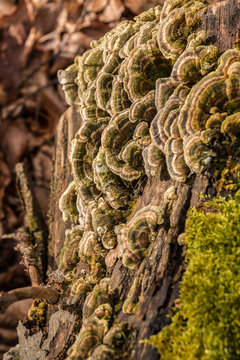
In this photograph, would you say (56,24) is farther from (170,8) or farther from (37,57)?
(170,8)

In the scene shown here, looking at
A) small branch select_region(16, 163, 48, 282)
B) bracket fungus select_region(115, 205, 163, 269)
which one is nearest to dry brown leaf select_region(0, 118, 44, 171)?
small branch select_region(16, 163, 48, 282)

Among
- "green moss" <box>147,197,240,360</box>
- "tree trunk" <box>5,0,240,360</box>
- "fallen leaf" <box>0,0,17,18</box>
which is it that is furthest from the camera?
"fallen leaf" <box>0,0,17,18</box>

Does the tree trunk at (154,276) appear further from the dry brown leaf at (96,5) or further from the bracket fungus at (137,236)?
the dry brown leaf at (96,5)

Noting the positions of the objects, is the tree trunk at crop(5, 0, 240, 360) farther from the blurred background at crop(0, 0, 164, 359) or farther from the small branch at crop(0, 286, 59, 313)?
the blurred background at crop(0, 0, 164, 359)

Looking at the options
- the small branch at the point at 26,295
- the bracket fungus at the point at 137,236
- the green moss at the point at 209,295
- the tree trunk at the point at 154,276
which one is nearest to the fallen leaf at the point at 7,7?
the tree trunk at the point at 154,276

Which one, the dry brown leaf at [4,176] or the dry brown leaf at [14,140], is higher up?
the dry brown leaf at [14,140]

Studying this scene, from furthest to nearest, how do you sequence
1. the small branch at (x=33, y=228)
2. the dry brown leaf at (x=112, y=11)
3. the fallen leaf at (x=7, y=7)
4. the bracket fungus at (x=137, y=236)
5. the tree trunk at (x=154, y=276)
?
the fallen leaf at (x=7, y=7) → the dry brown leaf at (x=112, y=11) → the small branch at (x=33, y=228) → the bracket fungus at (x=137, y=236) → the tree trunk at (x=154, y=276)
